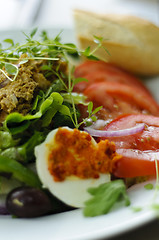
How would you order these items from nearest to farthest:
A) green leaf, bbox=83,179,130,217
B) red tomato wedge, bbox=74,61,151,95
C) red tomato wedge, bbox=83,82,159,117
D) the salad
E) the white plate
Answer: the white plate, green leaf, bbox=83,179,130,217, the salad, red tomato wedge, bbox=83,82,159,117, red tomato wedge, bbox=74,61,151,95

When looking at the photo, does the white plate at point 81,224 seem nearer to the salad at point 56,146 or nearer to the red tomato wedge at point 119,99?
the salad at point 56,146

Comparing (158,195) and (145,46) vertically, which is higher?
(145,46)

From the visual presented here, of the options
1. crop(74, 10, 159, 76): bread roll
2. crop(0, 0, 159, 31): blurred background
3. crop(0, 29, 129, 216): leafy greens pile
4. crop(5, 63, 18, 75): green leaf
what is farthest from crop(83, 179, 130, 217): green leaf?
crop(0, 0, 159, 31): blurred background

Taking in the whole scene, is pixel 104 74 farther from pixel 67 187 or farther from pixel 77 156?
pixel 67 187

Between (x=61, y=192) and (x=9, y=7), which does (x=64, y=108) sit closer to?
(x=61, y=192)

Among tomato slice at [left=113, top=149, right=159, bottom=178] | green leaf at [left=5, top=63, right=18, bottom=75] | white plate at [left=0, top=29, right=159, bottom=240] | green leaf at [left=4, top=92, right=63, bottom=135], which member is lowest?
white plate at [left=0, top=29, right=159, bottom=240]

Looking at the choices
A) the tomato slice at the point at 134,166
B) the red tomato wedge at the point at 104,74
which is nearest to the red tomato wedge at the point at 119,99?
the red tomato wedge at the point at 104,74

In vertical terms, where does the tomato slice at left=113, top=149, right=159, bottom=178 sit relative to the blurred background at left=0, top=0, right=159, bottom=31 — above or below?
below

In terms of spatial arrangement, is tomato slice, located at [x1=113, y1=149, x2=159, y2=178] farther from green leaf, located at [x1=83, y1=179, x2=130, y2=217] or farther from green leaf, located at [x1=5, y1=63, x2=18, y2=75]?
green leaf, located at [x1=5, y1=63, x2=18, y2=75]

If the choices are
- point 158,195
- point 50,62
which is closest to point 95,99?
point 50,62
